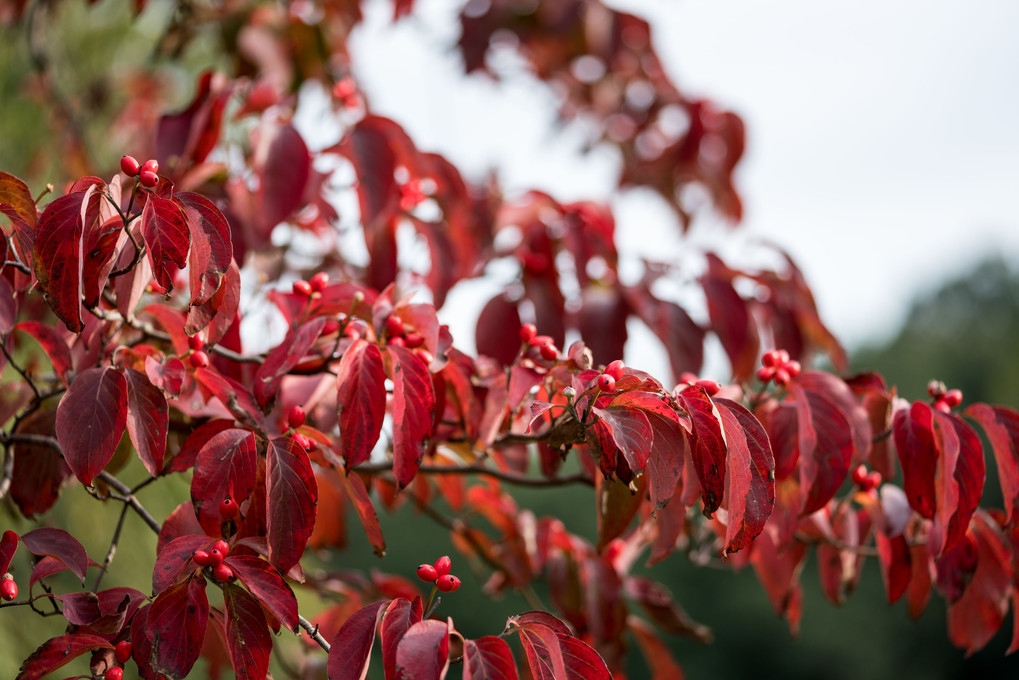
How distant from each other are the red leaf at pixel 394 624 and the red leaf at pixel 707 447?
0.81 ft

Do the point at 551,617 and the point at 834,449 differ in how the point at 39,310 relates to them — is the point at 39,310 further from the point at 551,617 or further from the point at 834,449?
the point at 834,449

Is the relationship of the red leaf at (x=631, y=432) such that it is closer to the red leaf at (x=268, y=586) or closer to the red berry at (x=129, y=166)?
the red leaf at (x=268, y=586)

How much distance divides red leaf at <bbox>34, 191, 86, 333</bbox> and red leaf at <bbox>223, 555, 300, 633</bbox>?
0.73 feet

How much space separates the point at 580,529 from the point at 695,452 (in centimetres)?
823

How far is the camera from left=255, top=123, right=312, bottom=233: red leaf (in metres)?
1.09

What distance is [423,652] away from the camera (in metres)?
0.58

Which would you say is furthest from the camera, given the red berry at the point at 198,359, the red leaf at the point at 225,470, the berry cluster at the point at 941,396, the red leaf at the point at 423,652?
the berry cluster at the point at 941,396

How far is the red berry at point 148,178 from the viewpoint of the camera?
69 centimetres

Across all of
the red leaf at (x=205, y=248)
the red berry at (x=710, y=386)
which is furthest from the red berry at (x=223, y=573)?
the red berry at (x=710, y=386)

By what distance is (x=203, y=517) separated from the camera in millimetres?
692

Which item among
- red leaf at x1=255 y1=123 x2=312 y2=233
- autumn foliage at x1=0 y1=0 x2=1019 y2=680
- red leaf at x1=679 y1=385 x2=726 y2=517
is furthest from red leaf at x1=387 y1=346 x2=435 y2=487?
red leaf at x1=255 y1=123 x2=312 y2=233

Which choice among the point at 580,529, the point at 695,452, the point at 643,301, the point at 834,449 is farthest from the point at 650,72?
the point at 580,529

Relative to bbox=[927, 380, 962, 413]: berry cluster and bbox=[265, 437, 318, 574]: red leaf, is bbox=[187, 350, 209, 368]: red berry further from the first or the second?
bbox=[927, 380, 962, 413]: berry cluster

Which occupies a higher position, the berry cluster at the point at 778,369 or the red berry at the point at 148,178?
the berry cluster at the point at 778,369
